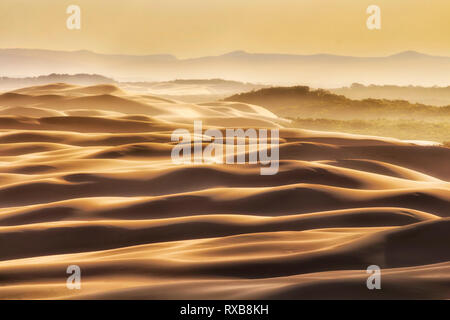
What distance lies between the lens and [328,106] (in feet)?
149

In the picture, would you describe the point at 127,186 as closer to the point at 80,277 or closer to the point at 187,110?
the point at 80,277

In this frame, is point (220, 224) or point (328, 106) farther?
point (328, 106)

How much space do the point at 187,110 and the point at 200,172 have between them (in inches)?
786

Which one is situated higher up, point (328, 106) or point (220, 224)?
point (220, 224)

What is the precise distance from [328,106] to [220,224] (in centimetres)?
4049

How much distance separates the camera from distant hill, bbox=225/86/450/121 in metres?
39.3

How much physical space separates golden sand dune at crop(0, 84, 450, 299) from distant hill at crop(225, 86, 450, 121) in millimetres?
27549

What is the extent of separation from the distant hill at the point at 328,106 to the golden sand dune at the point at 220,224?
2755 cm

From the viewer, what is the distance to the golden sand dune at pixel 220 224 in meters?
3.63

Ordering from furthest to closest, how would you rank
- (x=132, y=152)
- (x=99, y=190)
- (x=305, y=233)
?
(x=132, y=152), (x=99, y=190), (x=305, y=233)

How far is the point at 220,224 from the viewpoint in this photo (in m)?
5.78
